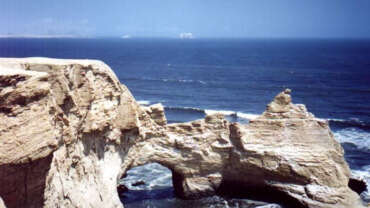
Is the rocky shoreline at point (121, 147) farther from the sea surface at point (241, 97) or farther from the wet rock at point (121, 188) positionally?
the wet rock at point (121, 188)

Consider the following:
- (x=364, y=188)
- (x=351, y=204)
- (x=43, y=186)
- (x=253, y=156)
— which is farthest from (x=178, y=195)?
(x=43, y=186)

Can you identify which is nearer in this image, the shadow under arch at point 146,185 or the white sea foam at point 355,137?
the shadow under arch at point 146,185

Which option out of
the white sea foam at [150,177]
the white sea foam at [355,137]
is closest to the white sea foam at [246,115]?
the white sea foam at [355,137]

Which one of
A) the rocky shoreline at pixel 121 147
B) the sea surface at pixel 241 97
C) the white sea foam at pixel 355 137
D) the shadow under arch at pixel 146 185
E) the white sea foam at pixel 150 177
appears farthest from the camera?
the white sea foam at pixel 355 137

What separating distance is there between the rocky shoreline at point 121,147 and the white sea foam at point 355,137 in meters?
16.5

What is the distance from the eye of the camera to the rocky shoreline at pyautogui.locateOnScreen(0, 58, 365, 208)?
10.6m

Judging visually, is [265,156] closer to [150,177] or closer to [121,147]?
[121,147]

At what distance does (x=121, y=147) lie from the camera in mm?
22062

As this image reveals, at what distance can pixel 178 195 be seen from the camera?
86.0 feet

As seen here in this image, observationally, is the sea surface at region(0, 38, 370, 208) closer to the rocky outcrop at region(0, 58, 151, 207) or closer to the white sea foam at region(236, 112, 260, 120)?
the white sea foam at region(236, 112, 260, 120)

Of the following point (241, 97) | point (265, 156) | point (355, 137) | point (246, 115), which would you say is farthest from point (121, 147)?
point (241, 97)

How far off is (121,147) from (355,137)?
92.0 feet

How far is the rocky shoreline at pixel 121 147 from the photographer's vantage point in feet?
34.8

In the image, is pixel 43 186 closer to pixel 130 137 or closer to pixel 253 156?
pixel 130 137
